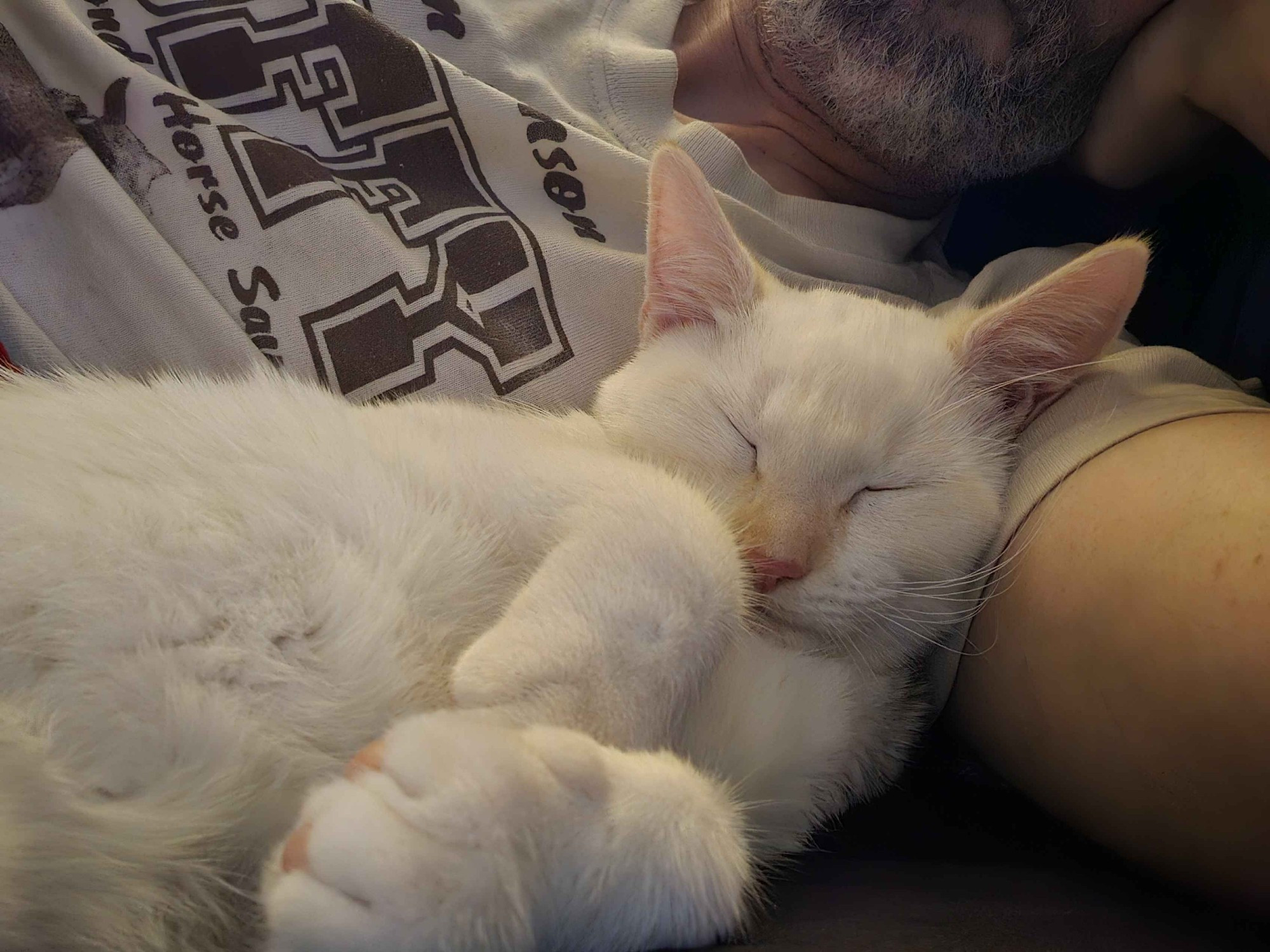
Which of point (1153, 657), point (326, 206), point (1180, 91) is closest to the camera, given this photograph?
point (1153, 657)

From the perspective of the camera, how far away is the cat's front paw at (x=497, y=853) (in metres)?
0.49

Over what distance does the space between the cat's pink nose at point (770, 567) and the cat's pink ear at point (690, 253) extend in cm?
37

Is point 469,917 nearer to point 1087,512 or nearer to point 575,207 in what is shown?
point 1087,512

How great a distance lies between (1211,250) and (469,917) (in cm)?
157

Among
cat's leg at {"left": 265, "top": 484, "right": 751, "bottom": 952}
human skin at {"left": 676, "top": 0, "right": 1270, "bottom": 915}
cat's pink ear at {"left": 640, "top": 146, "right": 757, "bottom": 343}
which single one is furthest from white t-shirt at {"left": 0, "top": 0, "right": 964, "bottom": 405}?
human skin at {"left": 676, "top": 0, "right": 1270, "bottom": 915}

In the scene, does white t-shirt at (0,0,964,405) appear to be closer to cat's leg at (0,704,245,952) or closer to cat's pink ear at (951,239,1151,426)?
cat's pink ear at (951,239,1151,426)

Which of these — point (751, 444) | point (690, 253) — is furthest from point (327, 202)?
point (751, 444)

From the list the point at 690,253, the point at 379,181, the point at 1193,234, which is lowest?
the point at 1193,234

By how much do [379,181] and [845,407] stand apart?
83cm

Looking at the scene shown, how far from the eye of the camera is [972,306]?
1201 mm

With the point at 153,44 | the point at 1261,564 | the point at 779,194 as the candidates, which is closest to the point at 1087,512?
the point at 1261,564

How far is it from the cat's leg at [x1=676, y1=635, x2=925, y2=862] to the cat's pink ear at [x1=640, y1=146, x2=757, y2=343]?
0.47m

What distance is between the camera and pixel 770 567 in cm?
82

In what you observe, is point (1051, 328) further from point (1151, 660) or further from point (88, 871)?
point (88, 871)
